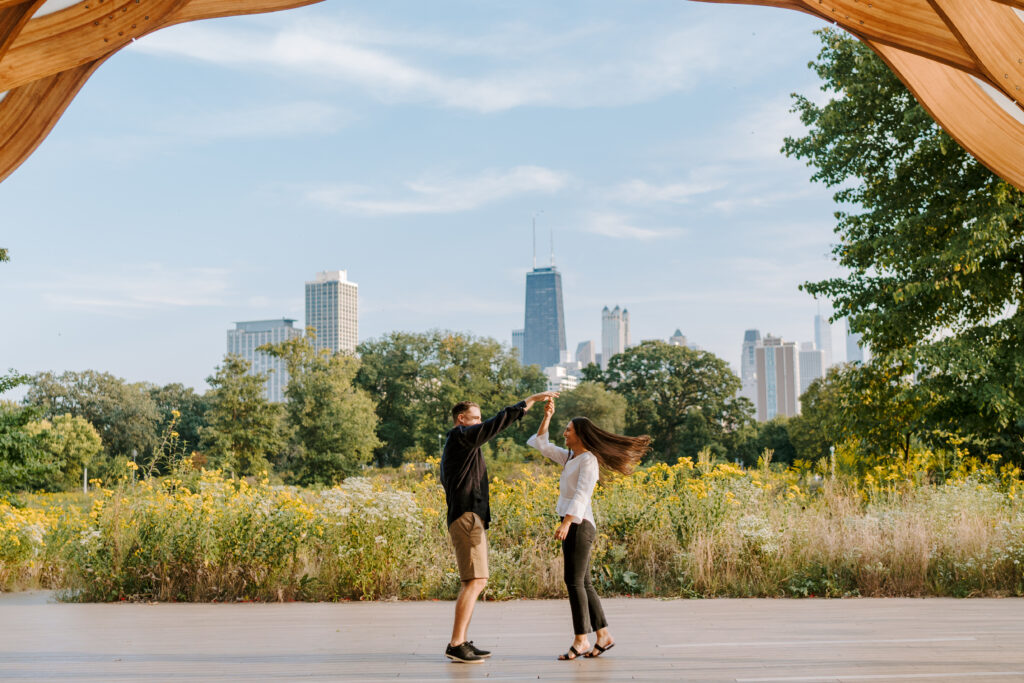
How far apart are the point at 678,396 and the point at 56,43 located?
5203 cm

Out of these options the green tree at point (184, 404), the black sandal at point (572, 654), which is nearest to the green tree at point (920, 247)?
the black sandal at point (572, 654)

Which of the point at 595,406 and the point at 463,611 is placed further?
the point at 595,406

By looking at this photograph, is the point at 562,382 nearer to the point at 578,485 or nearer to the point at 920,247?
the point at 920,247

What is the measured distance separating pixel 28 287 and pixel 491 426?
86.7m

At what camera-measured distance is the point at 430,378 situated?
52.7 meters

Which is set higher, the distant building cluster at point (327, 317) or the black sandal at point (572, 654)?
the distant building cluster at point (327, 317)

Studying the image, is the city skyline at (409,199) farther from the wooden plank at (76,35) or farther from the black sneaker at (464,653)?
the black sneaker at (464,653)

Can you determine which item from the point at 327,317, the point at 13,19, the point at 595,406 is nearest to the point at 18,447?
the point at 13,19

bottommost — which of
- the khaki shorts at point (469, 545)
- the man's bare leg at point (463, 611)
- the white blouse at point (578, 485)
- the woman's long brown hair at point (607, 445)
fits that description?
the man's bare leg at point (463, 611)

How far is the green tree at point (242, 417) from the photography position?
4069 cm

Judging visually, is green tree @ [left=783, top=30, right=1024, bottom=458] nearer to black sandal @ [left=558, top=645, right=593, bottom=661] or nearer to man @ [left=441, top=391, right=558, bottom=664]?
black sandal @ [left=558, top=645, right=593, bottom=661]

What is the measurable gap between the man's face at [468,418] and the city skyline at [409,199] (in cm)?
2635

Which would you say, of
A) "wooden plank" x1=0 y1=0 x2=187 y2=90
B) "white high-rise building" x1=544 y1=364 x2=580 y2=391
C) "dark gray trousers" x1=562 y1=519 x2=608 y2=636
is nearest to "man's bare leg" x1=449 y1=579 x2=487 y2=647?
"dark gray trousers" x1=562 y1=519 x2=608 y2=636

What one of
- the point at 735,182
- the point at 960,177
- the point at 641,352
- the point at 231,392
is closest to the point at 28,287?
the point at 231,392
